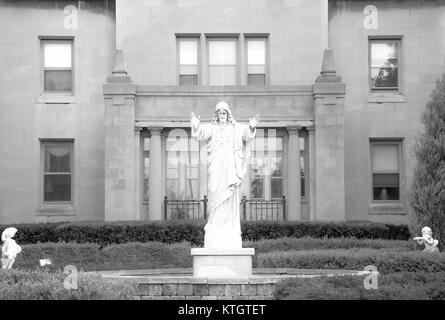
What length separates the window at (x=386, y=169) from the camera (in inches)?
1241

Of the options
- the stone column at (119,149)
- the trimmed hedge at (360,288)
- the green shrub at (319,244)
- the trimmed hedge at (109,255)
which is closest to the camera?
the trimmed hedge at (360,288)

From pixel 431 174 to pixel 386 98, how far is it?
6.95 metres

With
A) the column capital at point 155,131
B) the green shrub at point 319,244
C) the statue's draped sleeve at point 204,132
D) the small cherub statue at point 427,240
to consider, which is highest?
the column capital at point 155,131

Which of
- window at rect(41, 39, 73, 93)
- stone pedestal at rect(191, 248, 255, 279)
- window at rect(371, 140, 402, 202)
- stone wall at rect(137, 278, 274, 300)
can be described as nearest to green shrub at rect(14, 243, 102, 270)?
stone pedestal at rect(191, 248, 255, 279)

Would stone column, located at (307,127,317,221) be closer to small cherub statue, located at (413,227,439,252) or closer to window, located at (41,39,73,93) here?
small cherub statue, located at (413,227,439,252)

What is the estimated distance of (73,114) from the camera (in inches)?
1237

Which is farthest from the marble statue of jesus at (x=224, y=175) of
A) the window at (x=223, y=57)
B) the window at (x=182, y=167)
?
the window at (x=223, y=57)

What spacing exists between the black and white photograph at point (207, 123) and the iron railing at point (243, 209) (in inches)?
2.3

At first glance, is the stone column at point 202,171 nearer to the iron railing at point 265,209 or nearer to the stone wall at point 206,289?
the iron railing at point 265,209

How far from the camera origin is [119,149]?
27.6 metres

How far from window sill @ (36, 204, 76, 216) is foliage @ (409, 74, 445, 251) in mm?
12096

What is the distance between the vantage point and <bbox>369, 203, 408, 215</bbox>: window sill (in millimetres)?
30906
